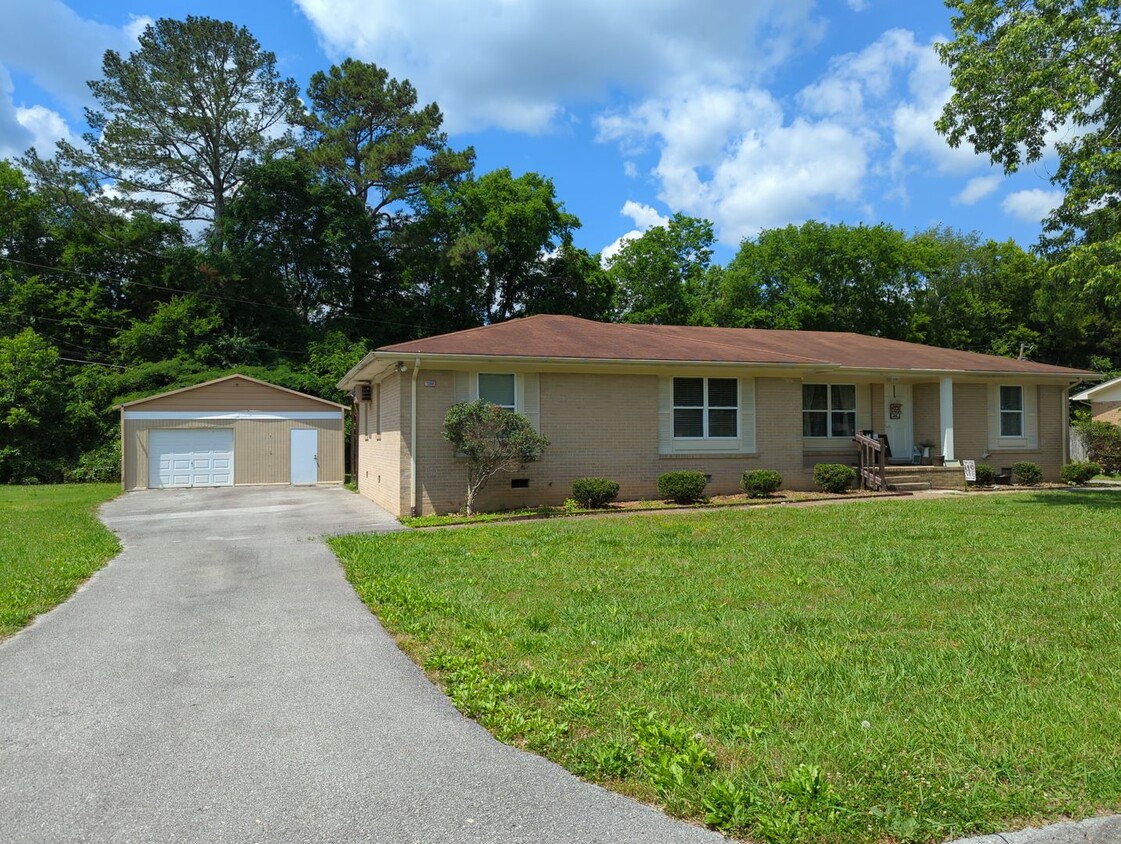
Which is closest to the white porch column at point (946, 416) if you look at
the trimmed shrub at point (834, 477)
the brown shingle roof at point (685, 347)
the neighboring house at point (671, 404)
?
the neighboring house at point (671, 404)

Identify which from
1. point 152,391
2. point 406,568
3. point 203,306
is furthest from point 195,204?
point 406,568

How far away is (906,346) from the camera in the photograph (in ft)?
73.9

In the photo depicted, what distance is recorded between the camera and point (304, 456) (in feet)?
78.7

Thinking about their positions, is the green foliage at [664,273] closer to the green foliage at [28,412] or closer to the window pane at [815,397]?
the window pane at [815,397]

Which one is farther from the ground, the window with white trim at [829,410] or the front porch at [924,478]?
the window with white trim at [829,410]

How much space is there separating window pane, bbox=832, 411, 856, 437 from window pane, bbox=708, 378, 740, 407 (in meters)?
3.95

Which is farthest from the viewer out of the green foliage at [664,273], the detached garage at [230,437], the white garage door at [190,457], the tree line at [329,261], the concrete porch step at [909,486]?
the green foliage at [664,273]

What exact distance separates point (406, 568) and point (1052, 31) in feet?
45.5

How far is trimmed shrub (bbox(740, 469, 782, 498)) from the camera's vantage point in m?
15.3

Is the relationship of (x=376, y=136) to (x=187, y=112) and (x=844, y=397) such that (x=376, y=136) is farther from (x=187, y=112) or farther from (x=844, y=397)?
(x=844, y=397)

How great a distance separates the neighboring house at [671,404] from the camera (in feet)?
46.6

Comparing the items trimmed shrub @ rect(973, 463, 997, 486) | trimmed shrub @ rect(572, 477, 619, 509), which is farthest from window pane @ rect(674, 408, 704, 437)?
trimmed shrub @ rect(973, 463, 997, 486)

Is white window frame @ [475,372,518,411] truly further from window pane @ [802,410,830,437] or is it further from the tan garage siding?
the tan garage siding

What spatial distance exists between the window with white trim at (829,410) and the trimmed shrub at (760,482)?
10.8 ft
